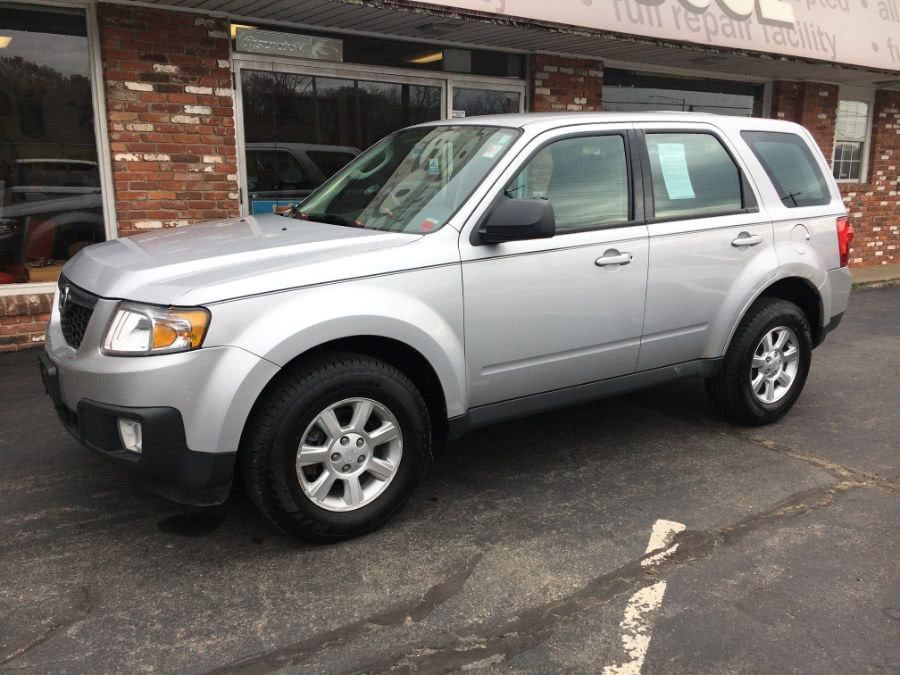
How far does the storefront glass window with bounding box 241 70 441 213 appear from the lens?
7473mm

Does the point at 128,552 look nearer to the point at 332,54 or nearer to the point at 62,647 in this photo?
the point at 62,647

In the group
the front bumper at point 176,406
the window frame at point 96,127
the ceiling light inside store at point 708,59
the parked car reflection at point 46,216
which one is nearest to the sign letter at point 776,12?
the ceiling light inside store at point 708,59

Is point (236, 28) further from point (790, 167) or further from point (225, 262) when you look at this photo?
point (790, 167)

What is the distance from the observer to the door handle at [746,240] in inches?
176

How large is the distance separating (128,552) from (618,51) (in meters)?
7.83

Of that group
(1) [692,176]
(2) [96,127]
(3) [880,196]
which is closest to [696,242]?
(1) [692,176]

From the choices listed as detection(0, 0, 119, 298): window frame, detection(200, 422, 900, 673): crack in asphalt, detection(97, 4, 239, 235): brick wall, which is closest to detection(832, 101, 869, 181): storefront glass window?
detection(97, 4, 239, 235): brick wall

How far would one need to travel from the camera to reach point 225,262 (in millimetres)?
3180

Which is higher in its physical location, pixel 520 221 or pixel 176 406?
pixel 520 221

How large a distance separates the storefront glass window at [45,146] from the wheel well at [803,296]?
5.62 m

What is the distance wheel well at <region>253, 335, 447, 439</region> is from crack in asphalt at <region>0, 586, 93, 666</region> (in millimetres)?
1165

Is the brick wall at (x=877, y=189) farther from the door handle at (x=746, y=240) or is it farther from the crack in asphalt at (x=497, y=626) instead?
the crack in asphalt at (x=497, y=626)

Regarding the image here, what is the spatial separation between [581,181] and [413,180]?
88 centimetres

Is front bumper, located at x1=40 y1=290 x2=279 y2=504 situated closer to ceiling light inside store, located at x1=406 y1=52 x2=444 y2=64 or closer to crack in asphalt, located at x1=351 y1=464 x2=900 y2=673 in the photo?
crack in asphalt, located at x1=351 y1=464 x2=900 y2=673
